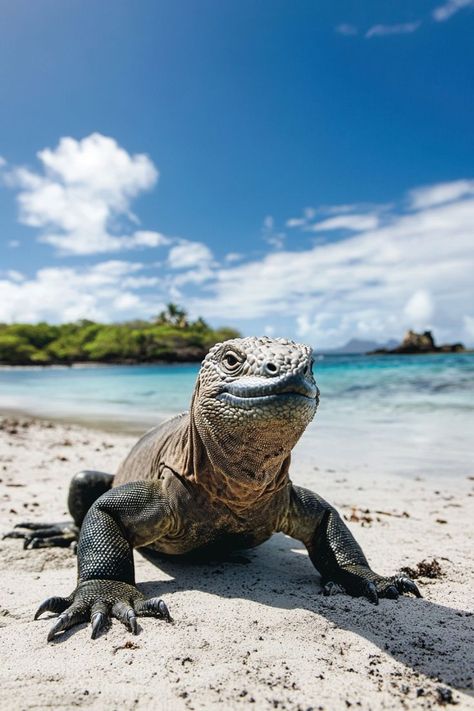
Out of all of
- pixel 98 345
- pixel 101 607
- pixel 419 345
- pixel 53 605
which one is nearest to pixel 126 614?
pixel 101 607

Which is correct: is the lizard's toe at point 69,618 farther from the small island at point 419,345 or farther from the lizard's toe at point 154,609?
the small island at point 419,345

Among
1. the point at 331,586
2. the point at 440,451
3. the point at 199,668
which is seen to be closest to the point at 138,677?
the point at 199,668

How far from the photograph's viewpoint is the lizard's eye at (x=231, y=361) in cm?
333

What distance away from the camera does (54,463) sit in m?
10.1

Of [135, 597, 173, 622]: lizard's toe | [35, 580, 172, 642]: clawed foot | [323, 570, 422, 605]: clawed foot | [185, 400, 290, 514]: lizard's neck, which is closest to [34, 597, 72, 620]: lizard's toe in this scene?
[35, 580, 172, 642]: clawed foot

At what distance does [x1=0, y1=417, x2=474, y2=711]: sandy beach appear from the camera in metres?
2.50

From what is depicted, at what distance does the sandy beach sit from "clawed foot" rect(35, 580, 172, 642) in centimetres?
7

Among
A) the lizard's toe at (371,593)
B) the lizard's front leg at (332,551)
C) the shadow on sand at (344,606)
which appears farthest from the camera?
the lizard's front leg at (332,551)

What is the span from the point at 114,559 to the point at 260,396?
1779 mm

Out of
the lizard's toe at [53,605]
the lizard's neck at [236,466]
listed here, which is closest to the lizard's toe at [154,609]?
the lizard's toe at [53,605]

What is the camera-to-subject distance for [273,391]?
117 inches

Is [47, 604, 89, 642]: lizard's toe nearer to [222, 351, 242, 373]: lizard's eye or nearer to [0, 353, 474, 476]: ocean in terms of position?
[222, 351, 242, 373]: lizard's eye

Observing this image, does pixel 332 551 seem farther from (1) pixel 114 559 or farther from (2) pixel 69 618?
(2) pixel 69 618

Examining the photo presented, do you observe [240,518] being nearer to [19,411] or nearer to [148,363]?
[19,411]
